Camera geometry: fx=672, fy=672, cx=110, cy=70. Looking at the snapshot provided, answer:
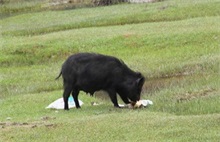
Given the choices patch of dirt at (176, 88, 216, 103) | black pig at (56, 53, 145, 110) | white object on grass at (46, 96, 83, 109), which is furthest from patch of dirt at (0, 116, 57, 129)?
patch of dirt at (176, 88, 216, 103)

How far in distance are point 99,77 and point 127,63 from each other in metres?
8.20

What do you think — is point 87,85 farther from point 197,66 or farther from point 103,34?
point 103,34

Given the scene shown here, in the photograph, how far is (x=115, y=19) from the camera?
34500 mm

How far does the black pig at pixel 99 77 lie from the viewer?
1692 centimetres

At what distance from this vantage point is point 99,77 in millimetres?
16938

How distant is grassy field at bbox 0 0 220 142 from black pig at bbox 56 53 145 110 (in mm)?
559

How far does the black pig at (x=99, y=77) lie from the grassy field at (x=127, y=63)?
22.0 inches

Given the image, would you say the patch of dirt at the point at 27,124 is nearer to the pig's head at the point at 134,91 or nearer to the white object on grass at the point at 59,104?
the white object on grass at the point at 59,104

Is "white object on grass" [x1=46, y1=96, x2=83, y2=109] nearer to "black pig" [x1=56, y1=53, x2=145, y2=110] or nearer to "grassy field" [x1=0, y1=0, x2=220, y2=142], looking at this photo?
"grassy field" [x1=0, y1=0, x2=220, y2=142]

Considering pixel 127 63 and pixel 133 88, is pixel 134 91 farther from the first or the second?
pixel 127 63

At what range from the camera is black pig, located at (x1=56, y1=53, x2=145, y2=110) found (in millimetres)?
16922

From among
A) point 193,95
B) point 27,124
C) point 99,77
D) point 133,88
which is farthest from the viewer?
point 193,95

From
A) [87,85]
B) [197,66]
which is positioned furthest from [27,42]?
[87,85]

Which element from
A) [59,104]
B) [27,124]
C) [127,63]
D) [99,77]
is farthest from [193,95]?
[127,63]
